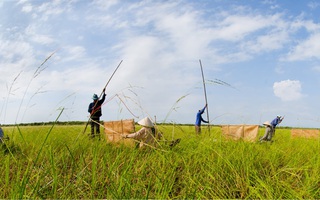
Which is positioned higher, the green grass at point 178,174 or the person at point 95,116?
the person at point 95,116

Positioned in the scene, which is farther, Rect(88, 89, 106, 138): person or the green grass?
the green grass

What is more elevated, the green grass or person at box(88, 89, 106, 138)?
person at box(88, 89, 106, 138)

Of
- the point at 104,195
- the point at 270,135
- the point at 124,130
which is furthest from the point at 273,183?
the point at 270,135

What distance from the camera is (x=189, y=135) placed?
371cm

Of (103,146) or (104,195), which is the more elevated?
(103,146)

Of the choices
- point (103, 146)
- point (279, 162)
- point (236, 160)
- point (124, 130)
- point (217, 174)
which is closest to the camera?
point (217, 174)

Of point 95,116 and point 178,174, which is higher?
point 95,116

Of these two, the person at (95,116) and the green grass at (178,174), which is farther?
the green grass at (178,174)

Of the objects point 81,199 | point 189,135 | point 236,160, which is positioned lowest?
point 81,199

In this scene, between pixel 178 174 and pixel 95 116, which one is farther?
pixel 95 116

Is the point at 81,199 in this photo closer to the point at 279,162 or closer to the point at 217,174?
the point at 217,174

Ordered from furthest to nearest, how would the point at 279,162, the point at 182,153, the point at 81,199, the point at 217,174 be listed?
the point at 279,162
the point at 182,153
the point at 217,174
the point at 81,199

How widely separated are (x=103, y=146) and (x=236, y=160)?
5.79ft

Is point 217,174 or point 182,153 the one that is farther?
point 182,153
